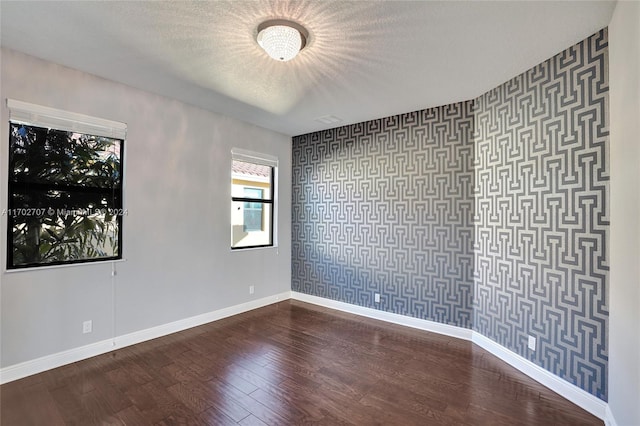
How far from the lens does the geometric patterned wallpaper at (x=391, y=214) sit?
3566 mm

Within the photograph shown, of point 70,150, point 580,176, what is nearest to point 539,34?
point 580,176

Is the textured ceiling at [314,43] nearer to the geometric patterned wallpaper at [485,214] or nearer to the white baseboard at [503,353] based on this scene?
the geometric patterned wallpaper at [485,214]

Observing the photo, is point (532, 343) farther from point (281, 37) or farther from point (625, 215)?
point (281, 37)

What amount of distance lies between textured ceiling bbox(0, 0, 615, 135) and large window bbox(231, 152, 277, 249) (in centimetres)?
121

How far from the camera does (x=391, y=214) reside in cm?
409

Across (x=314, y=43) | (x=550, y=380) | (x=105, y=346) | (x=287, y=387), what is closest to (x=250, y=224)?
(x=105, y=346)

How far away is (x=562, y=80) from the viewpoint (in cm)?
243

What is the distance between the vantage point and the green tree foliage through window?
254 centimetres

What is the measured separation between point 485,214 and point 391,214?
3.78ft

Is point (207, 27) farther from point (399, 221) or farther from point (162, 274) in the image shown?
point (399, 221)

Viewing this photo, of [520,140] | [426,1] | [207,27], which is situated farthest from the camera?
[520,140]

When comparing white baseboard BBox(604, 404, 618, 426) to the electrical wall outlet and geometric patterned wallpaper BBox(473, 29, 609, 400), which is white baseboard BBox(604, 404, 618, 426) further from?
the electrical wall outlet

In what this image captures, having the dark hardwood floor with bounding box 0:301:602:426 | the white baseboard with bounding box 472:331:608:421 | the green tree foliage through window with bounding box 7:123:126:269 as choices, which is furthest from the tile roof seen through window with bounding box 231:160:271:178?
the white baseboard with bounding box 472:331:608:421

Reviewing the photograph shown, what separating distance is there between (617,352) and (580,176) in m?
1.21
